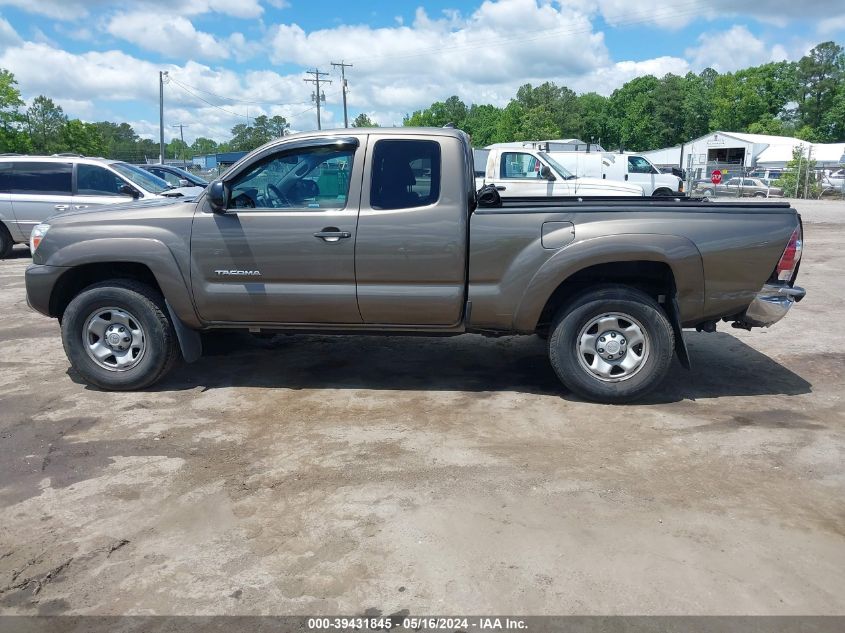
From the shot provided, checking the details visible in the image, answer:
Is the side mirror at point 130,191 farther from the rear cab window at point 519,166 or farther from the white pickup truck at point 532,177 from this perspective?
the rear cab window at point 519,166

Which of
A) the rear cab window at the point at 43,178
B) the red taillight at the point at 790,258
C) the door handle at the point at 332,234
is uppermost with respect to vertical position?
the rear cab window at the point at 43,178

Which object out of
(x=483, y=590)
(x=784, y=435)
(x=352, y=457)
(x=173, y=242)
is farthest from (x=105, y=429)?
(x=784, y=435)

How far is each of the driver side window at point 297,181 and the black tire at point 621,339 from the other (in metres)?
1.92

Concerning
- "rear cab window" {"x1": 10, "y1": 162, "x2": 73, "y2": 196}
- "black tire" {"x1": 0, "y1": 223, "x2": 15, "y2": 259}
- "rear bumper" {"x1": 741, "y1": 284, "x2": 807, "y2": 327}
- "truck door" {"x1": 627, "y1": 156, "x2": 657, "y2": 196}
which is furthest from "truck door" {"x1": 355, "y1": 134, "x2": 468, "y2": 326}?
"truck door" {"x1": 627, "y1": 156, "x2": 657, "y2": 196}

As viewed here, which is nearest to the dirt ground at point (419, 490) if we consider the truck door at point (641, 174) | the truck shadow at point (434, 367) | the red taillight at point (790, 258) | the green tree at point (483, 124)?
the truck shadow at point (434, 367)

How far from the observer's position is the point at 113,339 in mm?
5480

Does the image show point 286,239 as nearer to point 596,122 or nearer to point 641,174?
point 641,174

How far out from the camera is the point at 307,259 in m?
5.13

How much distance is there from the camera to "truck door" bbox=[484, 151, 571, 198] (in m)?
16.7

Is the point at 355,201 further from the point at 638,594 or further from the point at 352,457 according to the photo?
the point at 638,594

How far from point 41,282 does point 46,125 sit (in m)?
61.4

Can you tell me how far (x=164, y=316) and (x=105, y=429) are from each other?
3.30 feet

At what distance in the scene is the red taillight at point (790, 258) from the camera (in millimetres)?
4922

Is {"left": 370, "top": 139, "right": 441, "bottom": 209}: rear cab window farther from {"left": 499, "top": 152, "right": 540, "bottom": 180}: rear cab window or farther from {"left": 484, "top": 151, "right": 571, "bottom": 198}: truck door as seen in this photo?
{"left": 499, "top": 152, "right": 540, "bottom": 180}: rear cab window
